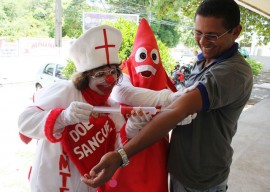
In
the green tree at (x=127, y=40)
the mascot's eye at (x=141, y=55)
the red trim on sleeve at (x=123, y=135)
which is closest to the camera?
the red trim on sleeve at (x=123, y=135)

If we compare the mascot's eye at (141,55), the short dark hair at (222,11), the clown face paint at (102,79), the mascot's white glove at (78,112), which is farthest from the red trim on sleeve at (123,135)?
the short dark hair at (222,11)

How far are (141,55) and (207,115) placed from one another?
1.88 feet

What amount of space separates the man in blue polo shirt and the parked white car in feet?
21.8

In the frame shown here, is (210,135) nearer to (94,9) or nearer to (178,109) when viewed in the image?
(178,109)

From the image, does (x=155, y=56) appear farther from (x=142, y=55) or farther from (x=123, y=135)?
(x=123, y=135)

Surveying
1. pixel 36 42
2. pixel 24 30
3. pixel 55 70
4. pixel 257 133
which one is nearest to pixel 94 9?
pixel 24 30

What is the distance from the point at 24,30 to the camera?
17.7 meters

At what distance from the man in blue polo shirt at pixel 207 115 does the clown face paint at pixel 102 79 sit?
0.32 meters

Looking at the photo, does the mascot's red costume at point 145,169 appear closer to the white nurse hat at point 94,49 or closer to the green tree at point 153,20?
the white nurse hat at point 94,49

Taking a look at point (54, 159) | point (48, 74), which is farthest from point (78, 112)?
point (48, 74)

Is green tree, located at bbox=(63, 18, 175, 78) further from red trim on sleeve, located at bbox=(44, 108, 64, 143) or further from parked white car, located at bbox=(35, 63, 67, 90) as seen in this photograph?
parked white car, located at bbox=(35, 63, 67, 90)

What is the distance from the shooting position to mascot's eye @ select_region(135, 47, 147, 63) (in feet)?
5.17

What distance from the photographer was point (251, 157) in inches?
154

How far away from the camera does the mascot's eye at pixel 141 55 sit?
1.58 metres
